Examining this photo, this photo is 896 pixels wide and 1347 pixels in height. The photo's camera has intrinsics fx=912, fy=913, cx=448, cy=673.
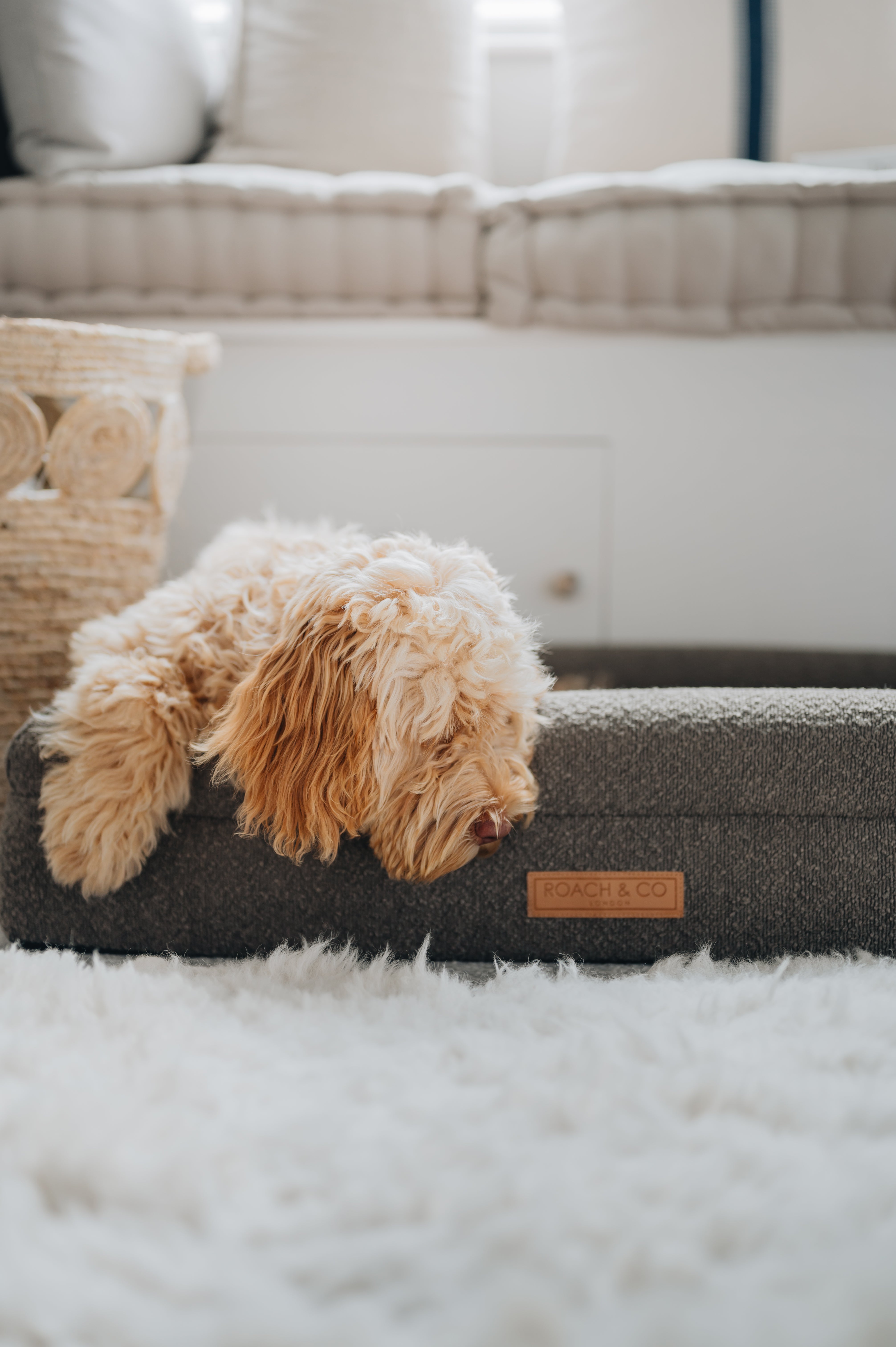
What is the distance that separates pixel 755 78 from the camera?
174cm

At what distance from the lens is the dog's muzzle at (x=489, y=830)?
87 centimetres

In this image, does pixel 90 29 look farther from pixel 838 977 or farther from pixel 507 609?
pixel 838 977

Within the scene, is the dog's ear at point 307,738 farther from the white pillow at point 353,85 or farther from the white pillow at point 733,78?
the white pillow at point 733,78

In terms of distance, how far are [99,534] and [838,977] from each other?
1059 millimetres

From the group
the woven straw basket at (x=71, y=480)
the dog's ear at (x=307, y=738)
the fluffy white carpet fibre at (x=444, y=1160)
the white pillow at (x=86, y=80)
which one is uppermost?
the white pillow at (x=86, y=80)

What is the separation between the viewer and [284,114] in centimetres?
175

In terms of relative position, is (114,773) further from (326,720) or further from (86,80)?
(86,80)

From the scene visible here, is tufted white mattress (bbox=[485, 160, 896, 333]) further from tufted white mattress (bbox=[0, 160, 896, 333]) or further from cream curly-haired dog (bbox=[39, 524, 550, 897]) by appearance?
cream curly-haired dog (bbox=[39, 524, 550, 897])

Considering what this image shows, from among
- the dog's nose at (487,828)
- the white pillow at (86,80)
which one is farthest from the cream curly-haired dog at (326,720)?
the white pillow at (86,80)

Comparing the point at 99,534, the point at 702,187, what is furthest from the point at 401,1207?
the point at 702,187

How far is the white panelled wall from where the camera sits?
1608 mm

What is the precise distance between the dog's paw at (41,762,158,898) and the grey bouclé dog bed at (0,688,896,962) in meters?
0.03

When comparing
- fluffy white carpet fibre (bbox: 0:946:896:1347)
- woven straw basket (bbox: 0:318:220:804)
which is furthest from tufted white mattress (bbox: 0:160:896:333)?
fluffy white carpet fibre (bbox: 0:946:896:1347)

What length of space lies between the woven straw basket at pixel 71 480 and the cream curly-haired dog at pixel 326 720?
11.5 inches
